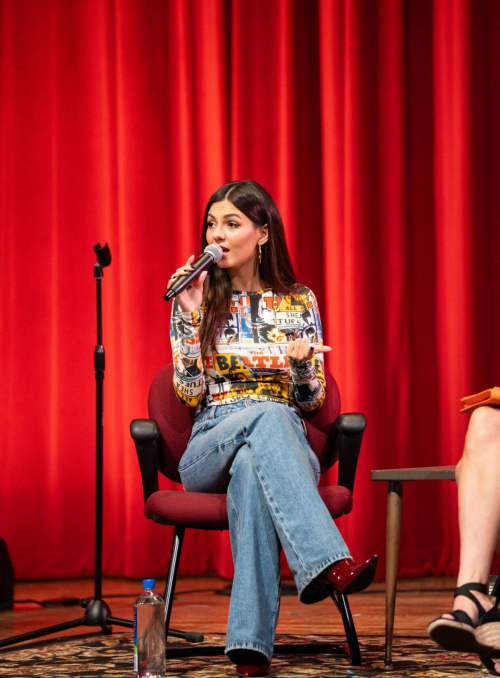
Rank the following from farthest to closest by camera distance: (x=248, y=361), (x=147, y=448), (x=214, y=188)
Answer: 1. (x=214, y=188)
2. (x=248, y=361)
3. (x=147, y=448)

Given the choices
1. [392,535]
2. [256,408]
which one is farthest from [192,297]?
[392,535]

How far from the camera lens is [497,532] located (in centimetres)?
152

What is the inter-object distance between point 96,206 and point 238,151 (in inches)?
27.4

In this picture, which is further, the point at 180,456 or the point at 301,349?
the point at 180,456

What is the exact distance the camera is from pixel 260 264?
234 centimetres

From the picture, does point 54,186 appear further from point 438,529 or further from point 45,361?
point 438,529

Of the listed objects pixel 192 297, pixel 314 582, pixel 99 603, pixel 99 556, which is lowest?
pixel 99 603

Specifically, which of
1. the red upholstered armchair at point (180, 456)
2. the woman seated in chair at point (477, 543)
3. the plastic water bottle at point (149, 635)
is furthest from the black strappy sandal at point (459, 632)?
the plastic water bottle at point (149, 635)

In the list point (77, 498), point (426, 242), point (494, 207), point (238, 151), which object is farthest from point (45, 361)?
point (494, 207)

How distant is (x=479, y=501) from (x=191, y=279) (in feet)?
2.60

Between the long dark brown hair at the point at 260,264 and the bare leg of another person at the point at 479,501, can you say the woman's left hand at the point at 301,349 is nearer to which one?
the long dark brown hair at the point at 260,264

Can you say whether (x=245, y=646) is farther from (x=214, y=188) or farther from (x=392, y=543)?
(x=214, y=188)

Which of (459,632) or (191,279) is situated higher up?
(191,279)

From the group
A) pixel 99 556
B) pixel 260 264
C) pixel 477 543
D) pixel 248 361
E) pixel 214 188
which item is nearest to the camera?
pixel 477 543
